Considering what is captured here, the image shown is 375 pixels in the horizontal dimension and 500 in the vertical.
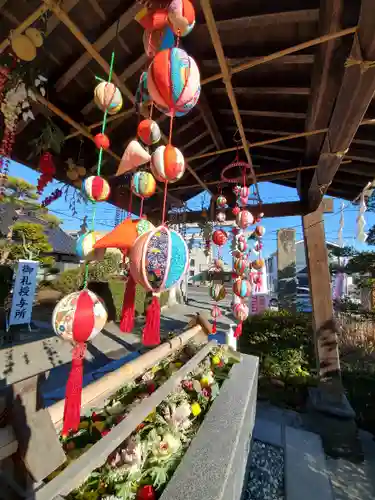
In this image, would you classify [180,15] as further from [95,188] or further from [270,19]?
[95,188]

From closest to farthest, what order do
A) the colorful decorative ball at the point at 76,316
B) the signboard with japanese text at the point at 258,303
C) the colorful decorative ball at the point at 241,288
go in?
the colorful decorative ball at the point at 76,316, the colorful decorative ball at the point at 241,288, the signboard with japanese text at the point at 258,303

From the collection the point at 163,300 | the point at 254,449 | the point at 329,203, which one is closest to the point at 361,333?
the point at 329,203

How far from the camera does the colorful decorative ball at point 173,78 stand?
4.42 ft

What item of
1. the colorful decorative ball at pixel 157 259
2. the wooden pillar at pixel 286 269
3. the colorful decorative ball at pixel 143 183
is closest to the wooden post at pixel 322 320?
the colorful decorative ball at pixel 143 183

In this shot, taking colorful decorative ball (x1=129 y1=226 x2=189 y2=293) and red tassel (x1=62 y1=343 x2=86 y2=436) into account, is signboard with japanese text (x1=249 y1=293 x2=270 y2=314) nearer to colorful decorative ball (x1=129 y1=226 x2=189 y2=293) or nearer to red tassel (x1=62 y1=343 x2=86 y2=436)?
colorful decorative ball (x1=129 y1=226 x2=189 y2=293)

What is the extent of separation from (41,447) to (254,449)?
11.9ft

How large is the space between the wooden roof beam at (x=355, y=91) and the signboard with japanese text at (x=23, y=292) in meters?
7.82

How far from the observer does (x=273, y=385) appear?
519cm

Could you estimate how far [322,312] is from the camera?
171 inches

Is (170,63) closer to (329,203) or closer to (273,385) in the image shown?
(329,203)

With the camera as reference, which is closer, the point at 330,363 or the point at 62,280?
the point at 330,363

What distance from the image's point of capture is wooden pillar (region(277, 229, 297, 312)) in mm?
9039

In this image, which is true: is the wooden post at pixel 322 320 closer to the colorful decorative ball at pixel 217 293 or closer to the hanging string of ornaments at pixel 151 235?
the colorful decorative ball at pixel 217 293

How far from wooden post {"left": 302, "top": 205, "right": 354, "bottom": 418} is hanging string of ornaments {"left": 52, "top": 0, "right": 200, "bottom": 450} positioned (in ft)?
11.5
